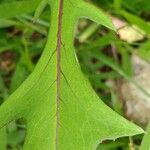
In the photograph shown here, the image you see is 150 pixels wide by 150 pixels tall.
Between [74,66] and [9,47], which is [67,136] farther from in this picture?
[9,47]

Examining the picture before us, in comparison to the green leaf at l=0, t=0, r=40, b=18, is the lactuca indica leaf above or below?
below

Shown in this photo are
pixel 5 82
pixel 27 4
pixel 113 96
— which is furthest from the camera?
pixel 5 82

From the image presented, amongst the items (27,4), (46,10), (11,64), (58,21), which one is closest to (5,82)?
(11,64)

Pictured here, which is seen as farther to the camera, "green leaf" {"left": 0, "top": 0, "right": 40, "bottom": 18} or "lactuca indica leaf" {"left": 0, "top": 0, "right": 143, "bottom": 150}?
"green leaf" {"left": 0, "top": 0, "right": 40, "bottom": 18}

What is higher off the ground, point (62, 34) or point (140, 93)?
point (62, 34)
